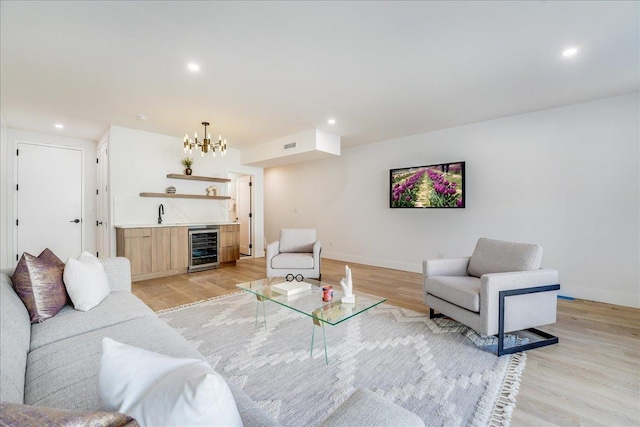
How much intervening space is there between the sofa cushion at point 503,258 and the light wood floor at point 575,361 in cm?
69

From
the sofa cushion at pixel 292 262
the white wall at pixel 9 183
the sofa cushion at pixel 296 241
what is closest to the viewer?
the sofa cushion at pixel 292 262

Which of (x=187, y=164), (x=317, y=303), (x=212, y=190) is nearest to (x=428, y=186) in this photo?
(x=317, y=303)

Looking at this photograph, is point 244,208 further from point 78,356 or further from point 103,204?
point 78,356

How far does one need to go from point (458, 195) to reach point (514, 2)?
3008 mm

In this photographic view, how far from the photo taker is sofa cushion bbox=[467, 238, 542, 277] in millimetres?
2557

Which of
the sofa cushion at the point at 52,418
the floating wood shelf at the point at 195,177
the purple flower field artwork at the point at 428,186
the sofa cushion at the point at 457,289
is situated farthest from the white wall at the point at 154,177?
the sofa cushion at the point at 52,418

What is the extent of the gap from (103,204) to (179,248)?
1.70 meters

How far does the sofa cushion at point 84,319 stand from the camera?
1587 millimetres

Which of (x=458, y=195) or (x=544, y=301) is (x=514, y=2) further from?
(x=458, y=195)

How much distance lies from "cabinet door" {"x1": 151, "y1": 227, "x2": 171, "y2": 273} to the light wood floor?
54 centimetres

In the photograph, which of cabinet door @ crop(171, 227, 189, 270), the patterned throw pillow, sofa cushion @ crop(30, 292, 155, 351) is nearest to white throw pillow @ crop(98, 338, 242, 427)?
sofa cushion @ crop(30, 292, 155, 351)

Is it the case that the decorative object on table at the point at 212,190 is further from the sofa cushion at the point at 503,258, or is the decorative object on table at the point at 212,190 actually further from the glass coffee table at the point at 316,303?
the sofa cushion at the point at 503,258

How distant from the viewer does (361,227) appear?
6.13 metres

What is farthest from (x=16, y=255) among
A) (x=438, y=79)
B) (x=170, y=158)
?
(x=438, y=79)
